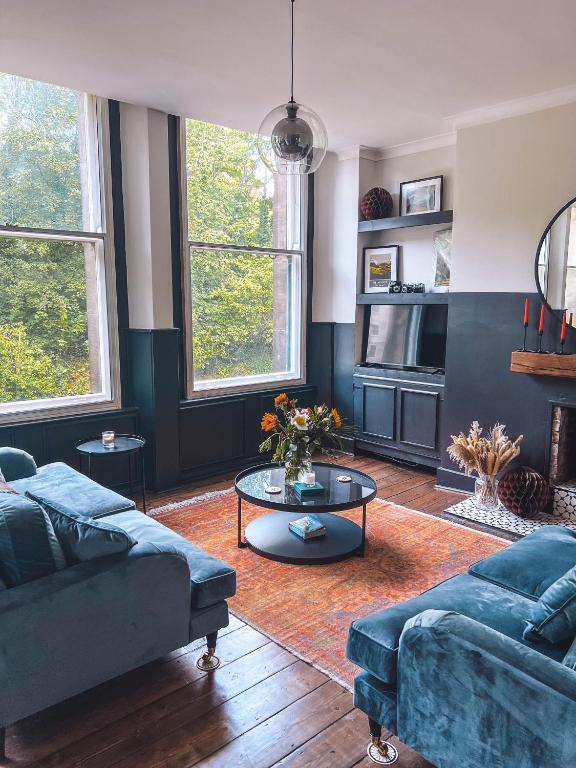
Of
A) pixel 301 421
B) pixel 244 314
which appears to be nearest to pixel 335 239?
pixel 244 314

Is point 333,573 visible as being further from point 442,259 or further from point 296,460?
point 442,259

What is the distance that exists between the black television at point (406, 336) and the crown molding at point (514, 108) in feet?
4.98

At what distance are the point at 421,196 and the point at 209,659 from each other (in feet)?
14.5

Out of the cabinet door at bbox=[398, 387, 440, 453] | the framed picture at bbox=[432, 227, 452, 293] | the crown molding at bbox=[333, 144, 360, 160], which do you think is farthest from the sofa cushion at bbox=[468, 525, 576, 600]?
the crown molding at bbox=[333, 144, 360, 160]

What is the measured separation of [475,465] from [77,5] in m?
3.84

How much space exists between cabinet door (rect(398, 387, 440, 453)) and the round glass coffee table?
1500 mm

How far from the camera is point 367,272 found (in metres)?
5.75

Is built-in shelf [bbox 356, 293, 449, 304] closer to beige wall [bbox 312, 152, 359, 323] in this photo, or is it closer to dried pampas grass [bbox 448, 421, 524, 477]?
beige wall [bbox 312, 152, 359, 323]

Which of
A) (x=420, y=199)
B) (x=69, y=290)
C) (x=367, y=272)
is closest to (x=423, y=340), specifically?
(x=367, y=272)

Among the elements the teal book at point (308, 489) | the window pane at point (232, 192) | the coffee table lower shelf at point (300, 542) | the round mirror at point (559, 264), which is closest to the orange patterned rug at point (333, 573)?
the coffee table lower shelf at point (300, 542)

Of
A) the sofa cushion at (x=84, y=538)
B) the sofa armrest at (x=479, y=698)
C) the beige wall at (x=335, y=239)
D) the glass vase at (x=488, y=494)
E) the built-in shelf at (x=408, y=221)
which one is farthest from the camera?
the beige wall at (x=335, y=239)

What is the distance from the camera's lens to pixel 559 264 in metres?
4.13

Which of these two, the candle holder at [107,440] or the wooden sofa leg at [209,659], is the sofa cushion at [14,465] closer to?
the candle holder at [107,440]

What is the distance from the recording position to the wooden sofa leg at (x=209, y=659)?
98.5 inches
